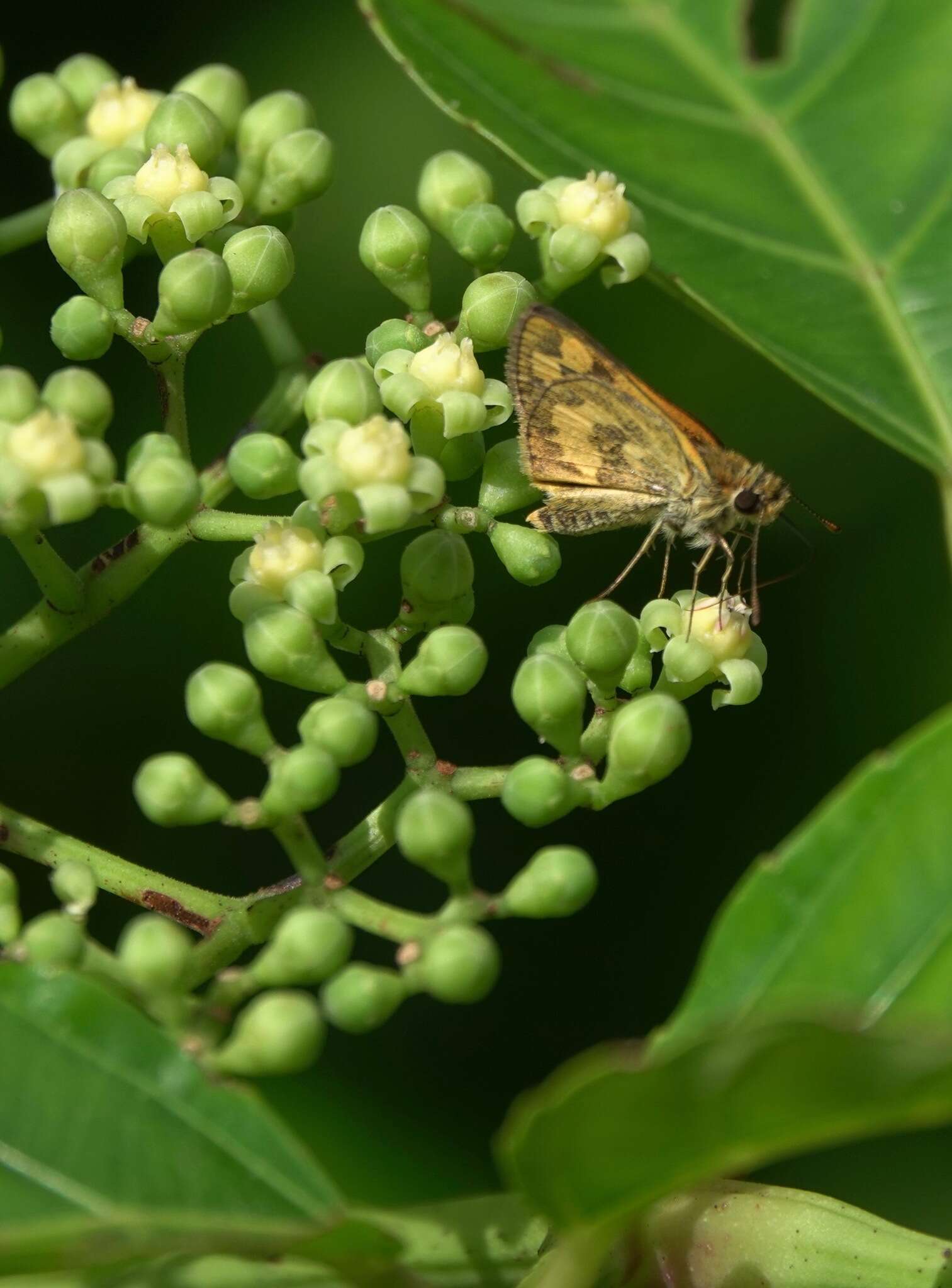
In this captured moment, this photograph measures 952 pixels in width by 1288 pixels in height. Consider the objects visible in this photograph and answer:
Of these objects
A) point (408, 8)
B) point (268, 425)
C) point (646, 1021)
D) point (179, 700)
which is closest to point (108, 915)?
point (179, 700)

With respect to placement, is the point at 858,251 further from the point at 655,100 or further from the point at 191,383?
the point at 191,383

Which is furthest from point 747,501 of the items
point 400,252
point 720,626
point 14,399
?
point 14,399

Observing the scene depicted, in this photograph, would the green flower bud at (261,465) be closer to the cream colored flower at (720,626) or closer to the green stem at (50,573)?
the green stem at (50,573)

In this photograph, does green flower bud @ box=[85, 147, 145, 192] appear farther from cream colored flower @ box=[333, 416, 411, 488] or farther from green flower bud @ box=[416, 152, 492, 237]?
cream colored flower @ box=[333, 416, 411, 488]

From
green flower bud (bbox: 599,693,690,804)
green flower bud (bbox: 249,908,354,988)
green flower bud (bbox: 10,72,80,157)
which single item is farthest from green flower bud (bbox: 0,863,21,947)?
green flower bud (bbox: 10,72,80,157)

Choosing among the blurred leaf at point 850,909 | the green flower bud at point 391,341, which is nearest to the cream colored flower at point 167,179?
the green flower bud at point 391,341
